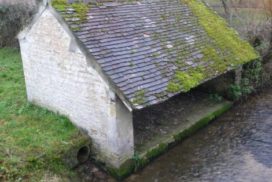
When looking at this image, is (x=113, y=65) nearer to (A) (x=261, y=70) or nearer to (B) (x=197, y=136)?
(B) (x=197, y=136)

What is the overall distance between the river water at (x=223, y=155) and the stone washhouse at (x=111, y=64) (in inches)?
21.5

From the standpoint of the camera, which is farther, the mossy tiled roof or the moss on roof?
the moss on roof

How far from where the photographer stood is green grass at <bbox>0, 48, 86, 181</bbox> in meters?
7.92

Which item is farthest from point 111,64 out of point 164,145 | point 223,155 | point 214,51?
point 214,51

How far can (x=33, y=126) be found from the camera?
382 inches

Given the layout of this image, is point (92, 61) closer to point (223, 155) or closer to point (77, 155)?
point (77, 155)

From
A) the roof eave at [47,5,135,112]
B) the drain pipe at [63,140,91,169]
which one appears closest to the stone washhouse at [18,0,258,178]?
the roof eave at [47,5,135,112]

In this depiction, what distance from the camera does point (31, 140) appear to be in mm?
8875

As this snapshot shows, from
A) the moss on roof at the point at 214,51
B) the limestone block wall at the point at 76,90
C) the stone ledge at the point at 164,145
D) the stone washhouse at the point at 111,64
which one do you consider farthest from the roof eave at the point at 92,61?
the stone ledge at the point at 164,145

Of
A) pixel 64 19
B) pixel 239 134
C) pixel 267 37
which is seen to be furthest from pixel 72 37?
pixel 267 37

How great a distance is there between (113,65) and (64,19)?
183cm

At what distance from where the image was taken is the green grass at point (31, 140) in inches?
312

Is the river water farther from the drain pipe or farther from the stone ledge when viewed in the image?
the drain pipe

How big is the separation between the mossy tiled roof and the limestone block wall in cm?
47
